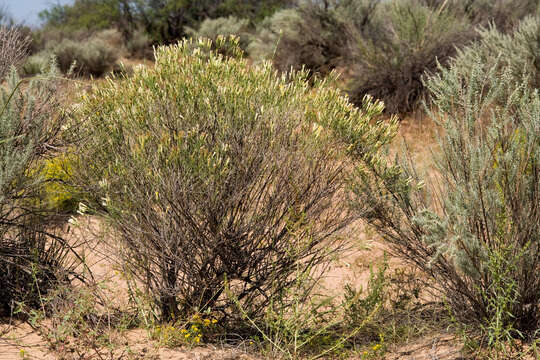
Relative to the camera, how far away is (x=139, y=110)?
369cm

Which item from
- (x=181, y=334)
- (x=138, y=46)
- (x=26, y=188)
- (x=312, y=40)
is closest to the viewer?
(x=181, y=334)

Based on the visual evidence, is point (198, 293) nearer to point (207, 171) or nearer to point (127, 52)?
point (207, 171)

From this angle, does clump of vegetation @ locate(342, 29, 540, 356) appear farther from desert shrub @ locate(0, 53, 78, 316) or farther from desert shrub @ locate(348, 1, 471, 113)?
desert shrub @ locate(348, 1, 471, 113)

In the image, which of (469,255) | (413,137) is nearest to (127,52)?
(413,137)

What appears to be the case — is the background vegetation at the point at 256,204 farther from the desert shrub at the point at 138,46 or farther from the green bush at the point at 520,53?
the desert shrub at the point at 138,46

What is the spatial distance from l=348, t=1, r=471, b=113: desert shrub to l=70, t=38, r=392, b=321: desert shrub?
592 centimetres

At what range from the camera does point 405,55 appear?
10.1m

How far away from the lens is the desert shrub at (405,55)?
972 cm

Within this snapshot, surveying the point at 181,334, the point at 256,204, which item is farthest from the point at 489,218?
the point at 181,334

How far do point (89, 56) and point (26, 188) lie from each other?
12.1 meters

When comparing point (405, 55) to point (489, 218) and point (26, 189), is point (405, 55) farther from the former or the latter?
point (26, 189)

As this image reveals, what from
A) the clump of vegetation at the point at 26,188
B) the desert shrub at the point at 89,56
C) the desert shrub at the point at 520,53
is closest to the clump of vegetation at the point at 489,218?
the clump of vegetation at the point at 26,188

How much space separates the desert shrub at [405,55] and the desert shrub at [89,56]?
826 centimetres

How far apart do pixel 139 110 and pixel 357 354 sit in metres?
2.34
